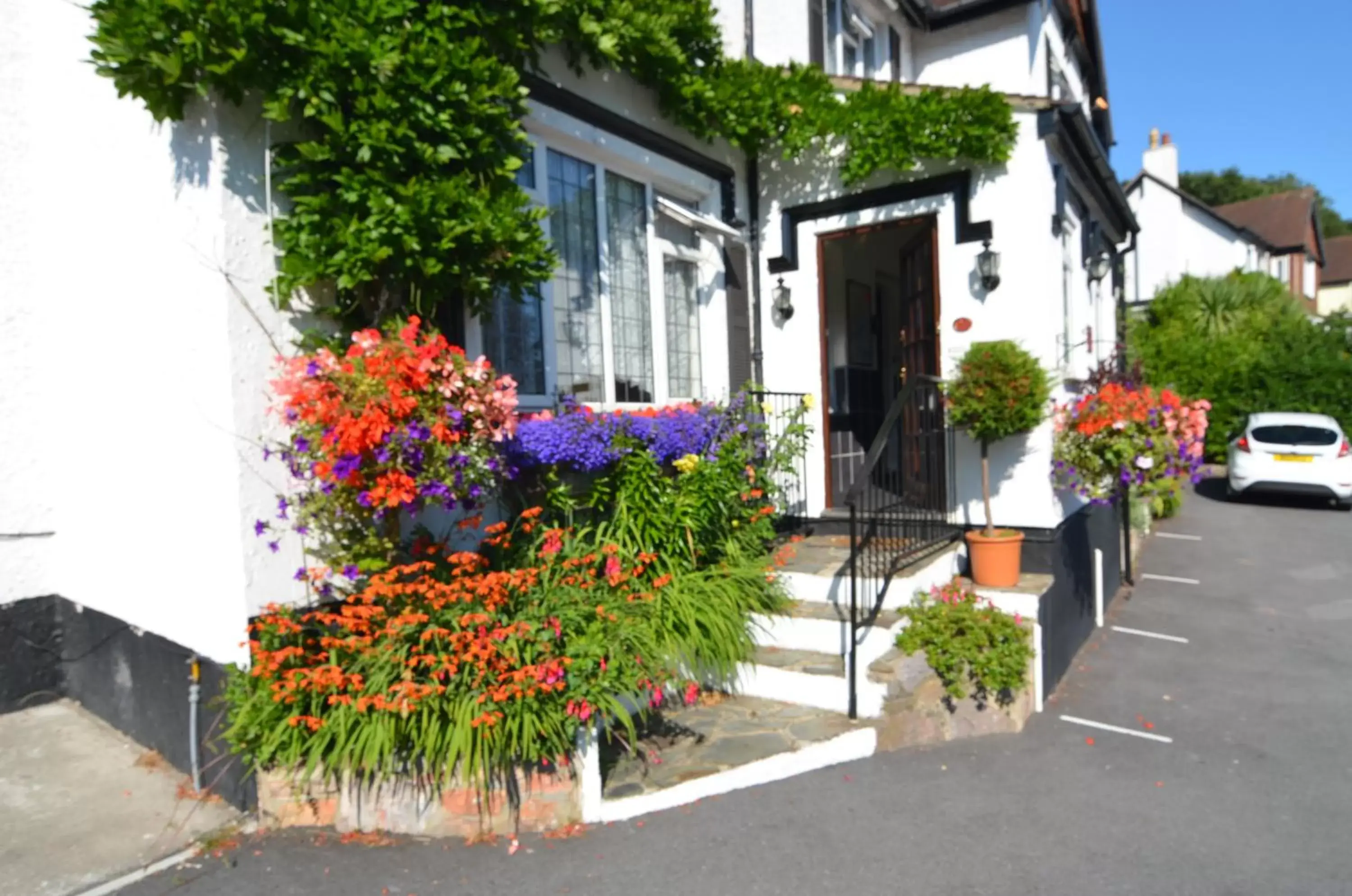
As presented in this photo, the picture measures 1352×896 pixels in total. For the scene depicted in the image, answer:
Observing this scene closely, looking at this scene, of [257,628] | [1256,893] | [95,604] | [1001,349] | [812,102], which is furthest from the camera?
[812,102]

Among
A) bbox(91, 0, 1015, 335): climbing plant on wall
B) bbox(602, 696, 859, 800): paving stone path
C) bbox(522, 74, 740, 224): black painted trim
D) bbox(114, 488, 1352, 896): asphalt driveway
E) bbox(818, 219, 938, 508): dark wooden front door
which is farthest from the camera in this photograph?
bbox(818, 219, 938, 508): dark wooden front door

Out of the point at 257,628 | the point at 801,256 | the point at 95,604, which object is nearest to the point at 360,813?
the point at 257,628

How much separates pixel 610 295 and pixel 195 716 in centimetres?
352

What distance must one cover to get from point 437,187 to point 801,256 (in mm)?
4011

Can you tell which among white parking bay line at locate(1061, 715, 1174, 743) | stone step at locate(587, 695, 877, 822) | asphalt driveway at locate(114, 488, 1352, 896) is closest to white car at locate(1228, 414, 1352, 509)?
asphalt driveway at locate(114, 488, 1352, 896)

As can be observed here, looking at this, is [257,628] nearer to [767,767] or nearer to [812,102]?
[767,767]

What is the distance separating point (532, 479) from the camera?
4.71m

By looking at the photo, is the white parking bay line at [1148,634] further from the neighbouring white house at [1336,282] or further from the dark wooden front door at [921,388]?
the neighbouring white house at [1336,282]

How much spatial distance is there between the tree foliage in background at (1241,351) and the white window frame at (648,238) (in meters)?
12.4

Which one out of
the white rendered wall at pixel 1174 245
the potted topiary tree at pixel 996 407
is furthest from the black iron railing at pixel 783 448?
the white rendered wall at pixel 1174 245

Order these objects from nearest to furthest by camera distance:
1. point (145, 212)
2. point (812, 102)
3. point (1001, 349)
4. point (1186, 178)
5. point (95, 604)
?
point (145, 212) < point (95, 604) < point (1001, 349) < point (812, 102) < point (1186, 178)

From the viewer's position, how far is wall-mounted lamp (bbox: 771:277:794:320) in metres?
6.92

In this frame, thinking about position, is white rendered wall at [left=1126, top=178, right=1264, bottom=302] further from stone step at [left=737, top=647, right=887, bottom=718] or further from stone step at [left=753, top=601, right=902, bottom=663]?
stone step at [left=737, top=647, right=887, bottom=718]

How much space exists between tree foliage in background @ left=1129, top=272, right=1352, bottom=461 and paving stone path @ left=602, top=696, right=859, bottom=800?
14126 millimetres
